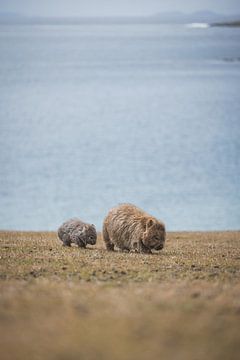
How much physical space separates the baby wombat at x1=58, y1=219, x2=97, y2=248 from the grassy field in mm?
4380

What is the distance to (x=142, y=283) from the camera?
1377 cm

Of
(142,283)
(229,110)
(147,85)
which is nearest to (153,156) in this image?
→ (229,110)

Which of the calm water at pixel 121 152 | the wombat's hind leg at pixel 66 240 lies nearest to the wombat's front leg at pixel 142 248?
the wombat's hind leg at pixel 66 240

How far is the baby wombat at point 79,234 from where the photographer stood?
70.0 ft

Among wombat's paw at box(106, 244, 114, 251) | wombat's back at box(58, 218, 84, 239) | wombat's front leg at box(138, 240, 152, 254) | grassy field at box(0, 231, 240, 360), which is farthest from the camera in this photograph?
wombat's back at box(58, 218, 84, 239)

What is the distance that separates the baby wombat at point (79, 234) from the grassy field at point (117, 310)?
172 inches

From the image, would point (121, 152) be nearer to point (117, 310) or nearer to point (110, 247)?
point (110, 247)

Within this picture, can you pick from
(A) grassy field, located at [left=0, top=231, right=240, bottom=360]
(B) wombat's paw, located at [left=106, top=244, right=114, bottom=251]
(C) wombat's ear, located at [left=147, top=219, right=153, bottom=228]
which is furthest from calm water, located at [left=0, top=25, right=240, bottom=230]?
(A) grassy field, located at [left=0, top=231, right=240, bottom=360]

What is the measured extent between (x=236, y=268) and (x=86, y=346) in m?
8.49

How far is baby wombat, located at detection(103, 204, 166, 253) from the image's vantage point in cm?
1927

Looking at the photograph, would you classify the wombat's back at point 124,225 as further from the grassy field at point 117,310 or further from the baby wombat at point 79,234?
the grassy field at point 117,310

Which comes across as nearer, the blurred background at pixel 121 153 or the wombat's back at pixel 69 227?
the wombat's back at pixel 69 227

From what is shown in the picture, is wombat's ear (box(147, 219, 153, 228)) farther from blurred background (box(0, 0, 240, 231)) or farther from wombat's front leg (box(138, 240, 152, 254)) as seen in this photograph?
blurred background (box(0, 0, 240, 231))

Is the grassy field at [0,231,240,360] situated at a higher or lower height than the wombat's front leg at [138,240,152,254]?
higher
